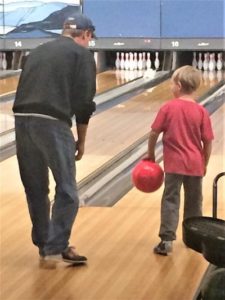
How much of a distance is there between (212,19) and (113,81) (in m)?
A: 1.16

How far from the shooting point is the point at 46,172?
2.99m

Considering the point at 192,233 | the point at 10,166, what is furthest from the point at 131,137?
the point at 192,233

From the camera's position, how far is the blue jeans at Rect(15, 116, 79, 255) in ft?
9.42

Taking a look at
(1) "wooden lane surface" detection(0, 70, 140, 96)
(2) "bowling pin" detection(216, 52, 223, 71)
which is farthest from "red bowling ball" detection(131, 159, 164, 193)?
(2) "bowling pin" detection(216, 52, 223, 71)

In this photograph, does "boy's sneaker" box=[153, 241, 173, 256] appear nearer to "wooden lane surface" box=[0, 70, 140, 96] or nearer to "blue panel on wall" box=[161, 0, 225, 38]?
"wooden lane surface" box=[0, 70, 140, 96]

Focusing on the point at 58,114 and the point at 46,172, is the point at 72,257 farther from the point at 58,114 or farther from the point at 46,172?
the point at 58,114

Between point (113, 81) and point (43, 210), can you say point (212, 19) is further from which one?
point (43, 210)

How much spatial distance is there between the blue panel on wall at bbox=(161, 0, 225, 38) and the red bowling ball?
4591 mm

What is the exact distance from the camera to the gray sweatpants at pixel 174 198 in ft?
10.1

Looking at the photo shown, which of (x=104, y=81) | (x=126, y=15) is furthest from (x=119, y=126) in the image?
(x=126, y=15)

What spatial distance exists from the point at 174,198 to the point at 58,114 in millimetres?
614

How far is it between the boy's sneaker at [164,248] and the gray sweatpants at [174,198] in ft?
0.06

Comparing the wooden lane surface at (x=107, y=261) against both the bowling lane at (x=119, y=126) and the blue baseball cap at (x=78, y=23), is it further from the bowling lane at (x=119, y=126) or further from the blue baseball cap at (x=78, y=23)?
the blue baseball cap at (x=78, y=23)

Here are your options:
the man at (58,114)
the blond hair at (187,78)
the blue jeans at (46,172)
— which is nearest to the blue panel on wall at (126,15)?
the blond hair at (187,78)
